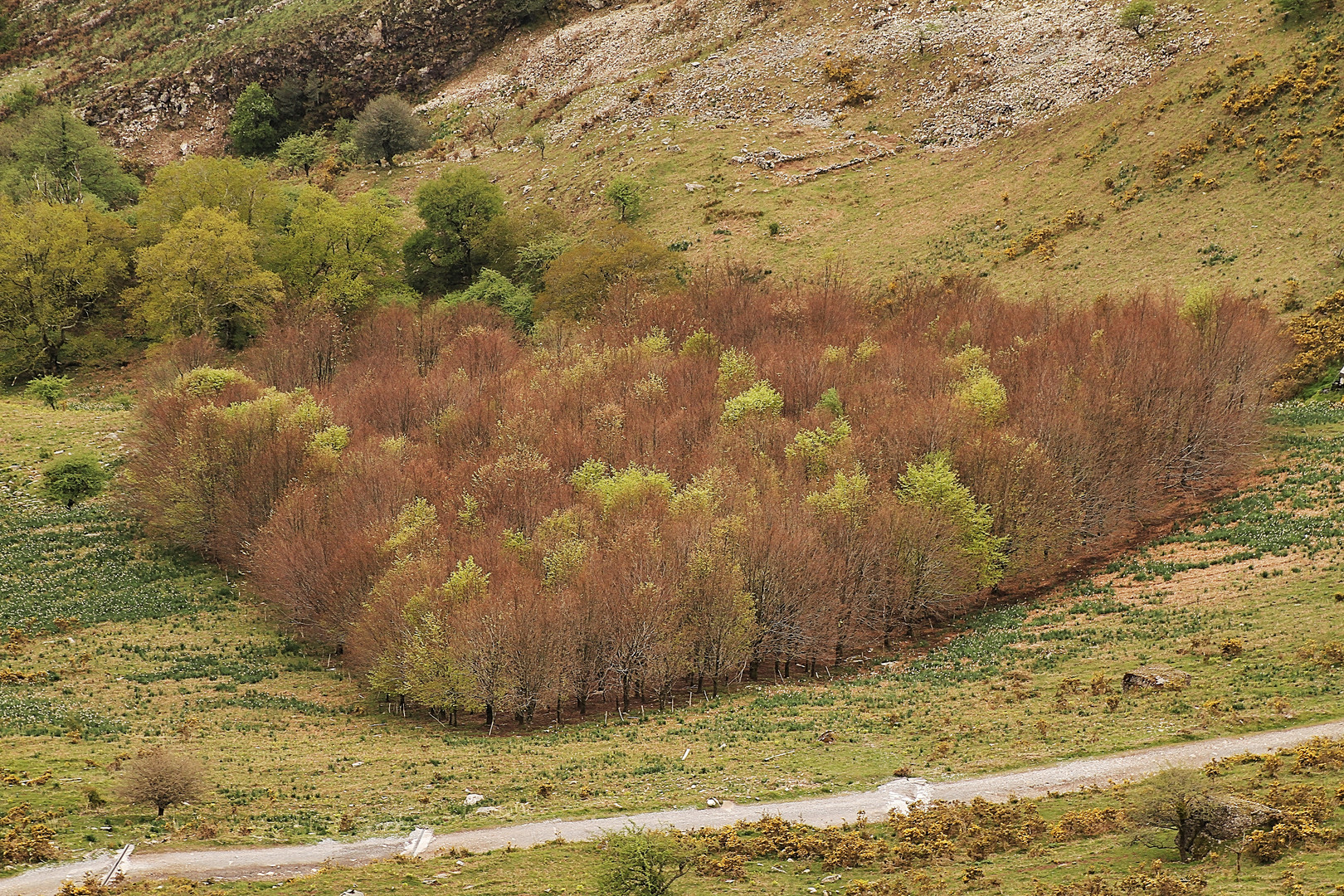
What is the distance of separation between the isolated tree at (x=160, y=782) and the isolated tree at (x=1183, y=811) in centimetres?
2806

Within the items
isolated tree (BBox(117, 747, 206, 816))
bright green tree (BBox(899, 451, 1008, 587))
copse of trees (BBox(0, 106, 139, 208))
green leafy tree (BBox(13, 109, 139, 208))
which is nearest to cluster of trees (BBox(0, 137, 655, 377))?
copse of trees (BBox(0, 106, 139, 208))

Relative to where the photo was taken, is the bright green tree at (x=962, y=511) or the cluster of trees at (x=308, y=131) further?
the cluster of trees at (x=308, y=131)

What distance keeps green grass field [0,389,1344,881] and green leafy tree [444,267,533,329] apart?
135 ft

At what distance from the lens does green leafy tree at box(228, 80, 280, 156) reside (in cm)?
15012

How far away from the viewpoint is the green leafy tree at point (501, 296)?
104 meters

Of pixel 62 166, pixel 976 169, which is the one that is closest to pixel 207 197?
pixel 62 166

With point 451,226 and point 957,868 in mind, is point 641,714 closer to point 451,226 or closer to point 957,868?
point 957,868

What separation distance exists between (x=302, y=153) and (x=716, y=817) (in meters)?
123

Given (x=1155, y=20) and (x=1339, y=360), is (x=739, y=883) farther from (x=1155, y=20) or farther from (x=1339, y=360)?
(x=1155, y=20)

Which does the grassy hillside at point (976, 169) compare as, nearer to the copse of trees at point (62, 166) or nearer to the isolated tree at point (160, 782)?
the copse of trees at point (62, 166)

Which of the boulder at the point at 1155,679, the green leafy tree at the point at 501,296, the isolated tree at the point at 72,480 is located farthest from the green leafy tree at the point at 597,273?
the boulder at the point at 1155,679

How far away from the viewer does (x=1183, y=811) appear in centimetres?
2794

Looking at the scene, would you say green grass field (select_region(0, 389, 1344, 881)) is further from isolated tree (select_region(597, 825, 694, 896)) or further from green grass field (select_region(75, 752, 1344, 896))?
isolated tree (select_region(597, 825, 694, 896))

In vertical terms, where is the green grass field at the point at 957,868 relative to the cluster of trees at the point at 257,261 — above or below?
below
